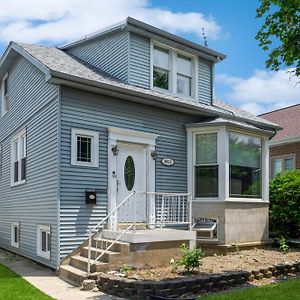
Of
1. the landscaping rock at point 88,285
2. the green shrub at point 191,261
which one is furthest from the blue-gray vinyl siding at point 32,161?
the green shrub at point 191,261

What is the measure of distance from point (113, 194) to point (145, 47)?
15.1 feet

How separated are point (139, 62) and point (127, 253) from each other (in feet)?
19.2

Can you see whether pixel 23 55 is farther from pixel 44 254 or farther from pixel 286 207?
pixel 286 207

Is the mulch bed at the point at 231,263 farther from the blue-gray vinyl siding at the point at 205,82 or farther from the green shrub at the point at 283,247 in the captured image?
the blue-gray vinyl siding at the point at 205,82

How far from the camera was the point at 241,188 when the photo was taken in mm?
12734

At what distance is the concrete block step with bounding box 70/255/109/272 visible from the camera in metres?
8.82

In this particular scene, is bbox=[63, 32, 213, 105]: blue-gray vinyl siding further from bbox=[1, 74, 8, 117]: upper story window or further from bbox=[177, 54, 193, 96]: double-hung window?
bbox=[1, 74, 8, 117]: upper story window

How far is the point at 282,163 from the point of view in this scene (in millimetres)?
20547

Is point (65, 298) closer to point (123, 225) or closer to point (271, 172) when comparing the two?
point (123, 225)

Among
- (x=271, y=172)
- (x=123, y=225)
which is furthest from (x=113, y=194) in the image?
(x=271, y=172)

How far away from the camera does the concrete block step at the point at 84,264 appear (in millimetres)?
8820

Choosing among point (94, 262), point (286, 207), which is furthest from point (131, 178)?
point (286, 207)

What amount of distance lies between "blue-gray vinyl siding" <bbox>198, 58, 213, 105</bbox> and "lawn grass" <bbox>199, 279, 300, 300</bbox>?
7.15m

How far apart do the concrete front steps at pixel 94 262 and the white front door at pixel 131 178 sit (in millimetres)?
1484
